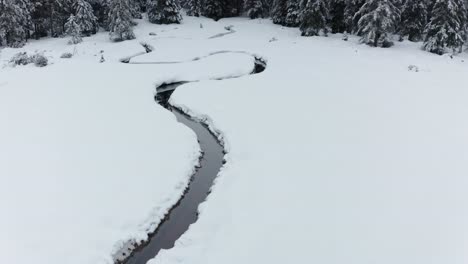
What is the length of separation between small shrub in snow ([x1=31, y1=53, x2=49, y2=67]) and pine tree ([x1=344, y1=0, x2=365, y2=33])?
3017cm

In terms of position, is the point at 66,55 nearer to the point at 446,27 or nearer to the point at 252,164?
the point at 252,164

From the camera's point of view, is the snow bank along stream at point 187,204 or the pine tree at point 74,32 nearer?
the snow bank along stream at point 187,204

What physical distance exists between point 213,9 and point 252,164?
45079mm

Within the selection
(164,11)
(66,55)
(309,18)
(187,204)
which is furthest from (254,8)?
(187,204)

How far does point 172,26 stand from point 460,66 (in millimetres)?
33224

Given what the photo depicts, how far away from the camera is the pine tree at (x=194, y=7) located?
5600 cm

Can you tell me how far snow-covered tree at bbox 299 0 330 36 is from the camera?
40.6 meters

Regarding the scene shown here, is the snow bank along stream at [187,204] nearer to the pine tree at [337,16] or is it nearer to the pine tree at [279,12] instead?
the pine tree at [337,16]

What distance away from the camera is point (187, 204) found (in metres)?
13.5

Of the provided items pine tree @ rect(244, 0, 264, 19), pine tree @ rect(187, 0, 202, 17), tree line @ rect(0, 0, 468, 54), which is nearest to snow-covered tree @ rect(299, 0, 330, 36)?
tree line @ rect(0, 0, 468, 54)

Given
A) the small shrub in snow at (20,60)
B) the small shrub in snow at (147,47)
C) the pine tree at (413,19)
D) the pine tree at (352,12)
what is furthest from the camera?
the pine tree at (352,12)

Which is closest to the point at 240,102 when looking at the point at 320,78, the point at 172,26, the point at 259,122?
the point at 259,122

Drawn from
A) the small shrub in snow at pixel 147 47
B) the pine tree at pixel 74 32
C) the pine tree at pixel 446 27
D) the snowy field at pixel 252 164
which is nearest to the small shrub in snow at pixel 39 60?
the snowy field at pixel 252 164

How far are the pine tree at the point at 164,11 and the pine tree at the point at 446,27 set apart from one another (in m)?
30.8
